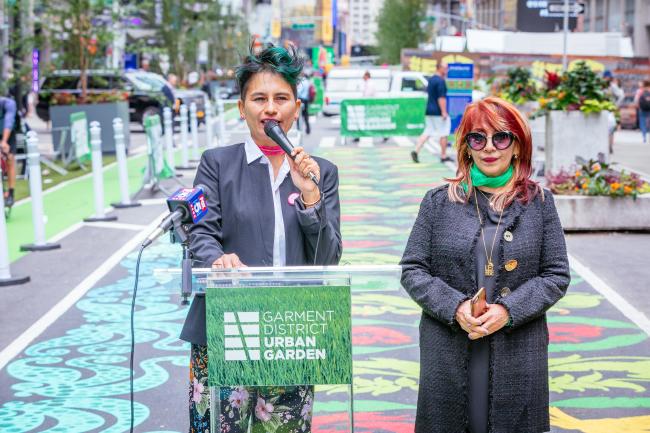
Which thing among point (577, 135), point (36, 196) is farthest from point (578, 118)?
point (36, 196)

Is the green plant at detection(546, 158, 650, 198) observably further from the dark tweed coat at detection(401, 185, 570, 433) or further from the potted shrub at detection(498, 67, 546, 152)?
the dark tweed coat at detection(401, 185, 570, 433)

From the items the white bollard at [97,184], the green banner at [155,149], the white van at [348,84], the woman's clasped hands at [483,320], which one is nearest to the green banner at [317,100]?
the white van at [348,84]

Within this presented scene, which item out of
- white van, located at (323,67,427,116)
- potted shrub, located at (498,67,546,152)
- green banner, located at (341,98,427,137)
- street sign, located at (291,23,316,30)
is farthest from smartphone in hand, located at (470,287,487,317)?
street sign, located at (291,23,316,30)

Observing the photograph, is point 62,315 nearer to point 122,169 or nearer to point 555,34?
point 122,169

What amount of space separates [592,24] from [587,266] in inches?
1924

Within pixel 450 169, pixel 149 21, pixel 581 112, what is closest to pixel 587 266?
pixel 581 112

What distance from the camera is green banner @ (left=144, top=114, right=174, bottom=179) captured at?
18.0m

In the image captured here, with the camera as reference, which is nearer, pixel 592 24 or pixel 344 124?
pixel 344 124

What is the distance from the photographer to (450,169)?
22.2 metres

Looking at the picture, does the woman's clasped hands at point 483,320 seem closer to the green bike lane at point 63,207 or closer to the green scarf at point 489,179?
the green scarf at point 489,179

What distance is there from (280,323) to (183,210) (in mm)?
472

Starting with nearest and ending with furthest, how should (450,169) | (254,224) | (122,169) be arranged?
(254,224)
(122,169)
(450,169)

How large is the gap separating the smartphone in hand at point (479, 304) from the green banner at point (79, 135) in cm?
1969

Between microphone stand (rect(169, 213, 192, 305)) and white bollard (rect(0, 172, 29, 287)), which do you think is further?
white bollard (rect(0, 172, 29, 287))
